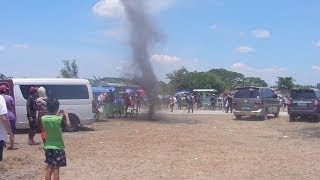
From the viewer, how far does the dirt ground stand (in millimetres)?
10008

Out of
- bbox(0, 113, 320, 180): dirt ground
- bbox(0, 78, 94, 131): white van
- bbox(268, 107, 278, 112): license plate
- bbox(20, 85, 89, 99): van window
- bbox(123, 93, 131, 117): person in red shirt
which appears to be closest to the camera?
bbox(0, 113, 320, 180): dirt ground

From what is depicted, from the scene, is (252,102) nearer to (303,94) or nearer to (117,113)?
(303,94)

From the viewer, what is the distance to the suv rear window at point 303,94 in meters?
25.3

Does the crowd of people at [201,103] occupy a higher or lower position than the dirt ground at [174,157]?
higher

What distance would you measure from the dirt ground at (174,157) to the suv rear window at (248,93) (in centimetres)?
917

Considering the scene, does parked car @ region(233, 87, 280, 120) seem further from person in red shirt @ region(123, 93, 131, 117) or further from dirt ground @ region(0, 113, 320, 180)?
dirt ground @ region(0, 113, 320, 180)

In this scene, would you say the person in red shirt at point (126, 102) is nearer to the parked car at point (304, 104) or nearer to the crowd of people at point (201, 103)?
the parked car at point (304, 104)

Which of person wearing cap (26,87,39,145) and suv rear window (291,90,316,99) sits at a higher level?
suv rear window (291,90,316,99)

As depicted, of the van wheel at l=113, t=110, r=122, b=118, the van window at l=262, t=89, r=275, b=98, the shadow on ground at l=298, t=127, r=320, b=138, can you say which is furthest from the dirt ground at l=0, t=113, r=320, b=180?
the van window at l=262, t=89, r=275, b=98

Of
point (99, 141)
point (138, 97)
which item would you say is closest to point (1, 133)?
point (99, 141)

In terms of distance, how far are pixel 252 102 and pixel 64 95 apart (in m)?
11.3

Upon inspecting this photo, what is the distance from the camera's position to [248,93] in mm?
26719

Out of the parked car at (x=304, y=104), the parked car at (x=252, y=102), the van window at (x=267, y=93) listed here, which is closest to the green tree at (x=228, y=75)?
the van window at (x=267, y=93)

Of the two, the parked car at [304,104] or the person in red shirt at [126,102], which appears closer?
the parked car at [304,104]
